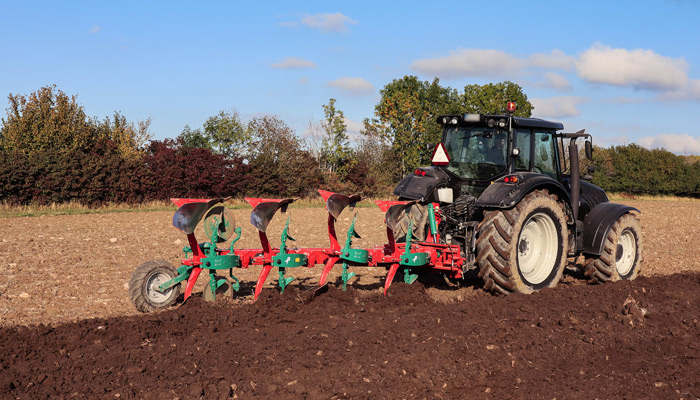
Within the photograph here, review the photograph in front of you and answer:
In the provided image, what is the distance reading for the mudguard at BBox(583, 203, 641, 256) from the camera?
23.5 feet

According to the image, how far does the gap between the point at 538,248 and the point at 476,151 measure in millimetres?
1268

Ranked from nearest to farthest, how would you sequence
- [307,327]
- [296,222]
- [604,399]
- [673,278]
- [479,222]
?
[604,399] → [307,327] → [479,222] → [673,278] → [296,222]

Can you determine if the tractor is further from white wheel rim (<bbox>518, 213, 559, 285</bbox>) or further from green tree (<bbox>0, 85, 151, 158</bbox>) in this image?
green tree (<bbox>0, 85, 151, 158</bbox>)

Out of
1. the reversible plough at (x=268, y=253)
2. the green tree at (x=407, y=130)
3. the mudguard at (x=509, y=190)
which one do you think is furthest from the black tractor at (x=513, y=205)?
→ the green tree at (x=407, y=130)

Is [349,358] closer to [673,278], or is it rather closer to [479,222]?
[479,222]

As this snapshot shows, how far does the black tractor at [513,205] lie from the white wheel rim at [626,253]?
9 centimetres

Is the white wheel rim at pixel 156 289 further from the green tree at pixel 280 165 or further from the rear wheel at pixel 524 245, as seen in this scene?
the green tree at pixel 280 165

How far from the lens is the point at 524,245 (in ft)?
21.6

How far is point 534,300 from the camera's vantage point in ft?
19.2

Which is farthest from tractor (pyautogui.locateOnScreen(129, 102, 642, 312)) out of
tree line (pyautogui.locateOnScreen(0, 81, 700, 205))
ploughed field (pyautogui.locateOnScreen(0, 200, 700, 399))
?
tree line (pyautogui.locateOnScreen(0, 81, 700, 205))

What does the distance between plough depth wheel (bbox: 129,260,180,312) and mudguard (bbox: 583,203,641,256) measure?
4.69 metres

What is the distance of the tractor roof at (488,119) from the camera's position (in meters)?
6.62

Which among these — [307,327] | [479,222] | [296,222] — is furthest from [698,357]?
[296,222]

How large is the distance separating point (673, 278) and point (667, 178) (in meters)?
33.3
